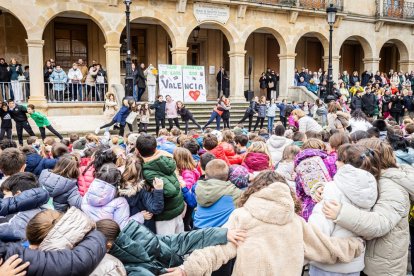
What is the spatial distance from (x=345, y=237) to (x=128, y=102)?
11.4 m

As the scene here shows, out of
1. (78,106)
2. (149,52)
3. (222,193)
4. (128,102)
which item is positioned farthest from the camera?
(149,52)

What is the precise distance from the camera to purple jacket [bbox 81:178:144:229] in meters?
3.69

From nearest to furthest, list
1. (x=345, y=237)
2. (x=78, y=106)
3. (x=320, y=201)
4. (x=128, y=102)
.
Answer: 1. (x=345, y=237)
2. (x=320, y=201)
3. (x=128, y=102)
4. (x=78, y=106)

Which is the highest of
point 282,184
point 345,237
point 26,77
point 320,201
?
point 26,77

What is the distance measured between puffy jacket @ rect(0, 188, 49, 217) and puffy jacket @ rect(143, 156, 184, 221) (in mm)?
962

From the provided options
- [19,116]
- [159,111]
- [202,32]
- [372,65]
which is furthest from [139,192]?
[372,65]

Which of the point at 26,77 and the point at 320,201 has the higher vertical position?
the point at 26,77

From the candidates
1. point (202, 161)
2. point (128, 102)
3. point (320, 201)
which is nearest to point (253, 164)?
point (202, 161)

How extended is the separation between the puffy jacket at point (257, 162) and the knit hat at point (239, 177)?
0.75 meters

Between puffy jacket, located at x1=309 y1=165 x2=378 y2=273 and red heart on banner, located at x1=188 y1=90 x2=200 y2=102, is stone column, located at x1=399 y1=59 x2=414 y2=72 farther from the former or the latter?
puffy jacket, located at x1=309 y1=165 x2=378 y2=273

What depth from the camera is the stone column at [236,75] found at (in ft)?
66.4

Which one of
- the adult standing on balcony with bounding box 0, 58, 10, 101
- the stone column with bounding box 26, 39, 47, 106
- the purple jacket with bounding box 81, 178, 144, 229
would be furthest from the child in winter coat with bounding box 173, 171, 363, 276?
the adult standing on balcony with bounding box 0, 58, 10, 101

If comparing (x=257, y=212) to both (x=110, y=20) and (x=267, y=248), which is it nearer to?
(x=267, y=248)

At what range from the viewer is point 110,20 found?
16984 millimetres
